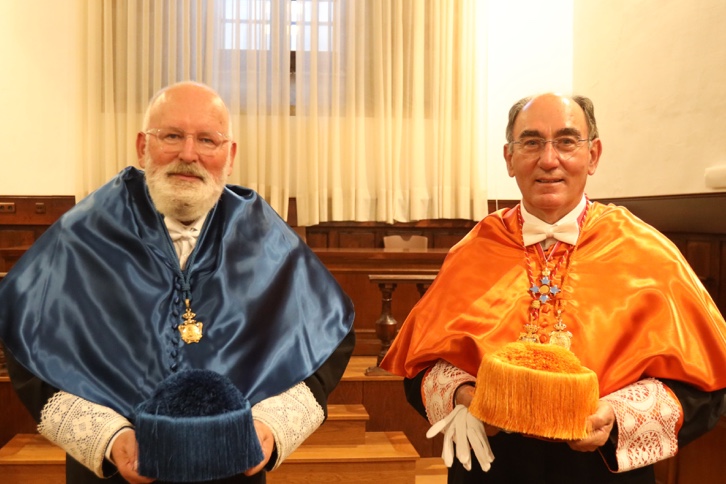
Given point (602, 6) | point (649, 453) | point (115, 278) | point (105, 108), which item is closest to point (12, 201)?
point (105, 108)

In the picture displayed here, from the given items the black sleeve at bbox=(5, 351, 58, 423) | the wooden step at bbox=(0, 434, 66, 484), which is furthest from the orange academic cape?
the wooden step at bbox=(0, 434, 66, 484)

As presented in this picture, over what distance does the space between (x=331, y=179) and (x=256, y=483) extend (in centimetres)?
465

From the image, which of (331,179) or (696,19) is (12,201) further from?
(696,19)

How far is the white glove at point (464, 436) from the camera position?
1648mm

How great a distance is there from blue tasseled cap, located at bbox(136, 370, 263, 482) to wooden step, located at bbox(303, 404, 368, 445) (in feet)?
8.69

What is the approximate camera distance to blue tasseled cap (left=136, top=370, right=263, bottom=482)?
4.81 feet

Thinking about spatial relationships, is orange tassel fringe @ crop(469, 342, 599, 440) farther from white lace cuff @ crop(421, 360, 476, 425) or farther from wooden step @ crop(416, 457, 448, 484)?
wooden step @ crop(416, 457, 448, 484)

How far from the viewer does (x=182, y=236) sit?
2.05 m

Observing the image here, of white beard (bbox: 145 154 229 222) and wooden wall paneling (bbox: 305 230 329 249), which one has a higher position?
white beard (bbox: 145 154 229 222)

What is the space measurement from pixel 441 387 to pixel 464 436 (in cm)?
18

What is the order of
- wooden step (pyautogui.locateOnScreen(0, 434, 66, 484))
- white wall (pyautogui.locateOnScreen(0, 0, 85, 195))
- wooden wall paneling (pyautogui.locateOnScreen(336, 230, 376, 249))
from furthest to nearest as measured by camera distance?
1. wooden wall paneling (pyautogui.locateOnScreen(336, 230, 376, 249))
2. white wall (pyautogui.locateOnScreen(0, 0, 85, 195))
3. wooden step (pyautogui.locateOnScreen(0, 434, 66, 484))

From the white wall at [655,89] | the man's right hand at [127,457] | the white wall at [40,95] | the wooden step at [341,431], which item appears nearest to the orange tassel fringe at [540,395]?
the man's right hand at [127,457]

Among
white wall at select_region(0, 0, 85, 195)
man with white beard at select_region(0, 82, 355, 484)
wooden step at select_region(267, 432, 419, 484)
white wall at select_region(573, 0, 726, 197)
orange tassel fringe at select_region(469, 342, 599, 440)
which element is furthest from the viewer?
white wall at select_region(0, 0, 85, 195)

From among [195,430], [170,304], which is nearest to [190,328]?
[170,304]
